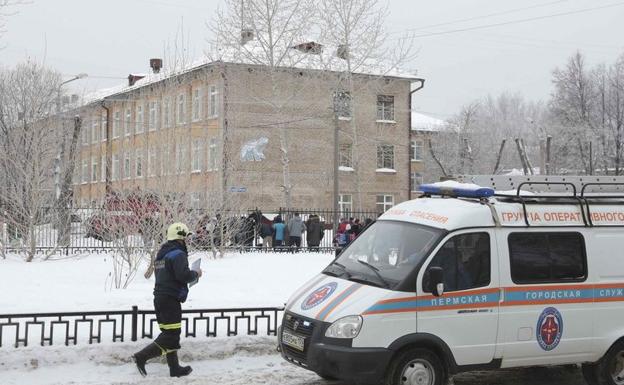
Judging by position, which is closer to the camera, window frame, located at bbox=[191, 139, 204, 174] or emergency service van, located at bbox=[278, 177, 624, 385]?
emergency service van, located at bbox=[278, 177, 624, 385]

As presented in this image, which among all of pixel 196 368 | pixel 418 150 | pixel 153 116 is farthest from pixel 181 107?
pixel 418 150

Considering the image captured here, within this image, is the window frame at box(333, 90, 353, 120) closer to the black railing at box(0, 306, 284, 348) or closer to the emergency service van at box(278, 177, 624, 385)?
the black railing at box(0, 306, 284, 348)

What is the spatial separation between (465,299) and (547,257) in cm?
119

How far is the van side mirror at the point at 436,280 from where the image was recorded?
695 centimetres

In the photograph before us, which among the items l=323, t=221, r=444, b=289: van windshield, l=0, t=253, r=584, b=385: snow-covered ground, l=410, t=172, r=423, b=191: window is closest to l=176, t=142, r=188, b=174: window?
l=0, t=253, r=584, b=385: snow-covered ground

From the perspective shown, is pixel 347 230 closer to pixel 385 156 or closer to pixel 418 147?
pixel 385 156

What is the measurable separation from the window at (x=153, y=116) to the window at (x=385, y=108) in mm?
26281

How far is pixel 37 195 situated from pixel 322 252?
32.1ft

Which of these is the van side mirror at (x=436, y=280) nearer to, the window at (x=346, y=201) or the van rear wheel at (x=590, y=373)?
the van rear wheel at (x=590, y=373)

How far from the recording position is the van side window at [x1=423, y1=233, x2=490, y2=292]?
7.25 metres

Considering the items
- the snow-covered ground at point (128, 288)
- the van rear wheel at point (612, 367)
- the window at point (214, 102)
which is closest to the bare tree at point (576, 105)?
the window at point (214, 102)

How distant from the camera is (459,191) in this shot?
307 inches

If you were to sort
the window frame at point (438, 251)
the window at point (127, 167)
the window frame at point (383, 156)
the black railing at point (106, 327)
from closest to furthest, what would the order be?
the window frame at point (438, 251)
the black railing at point (106, 327)
the window at point (127, 167)
the window frame at point (383, 156)

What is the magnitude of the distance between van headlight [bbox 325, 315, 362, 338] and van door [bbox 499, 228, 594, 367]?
1631mm
